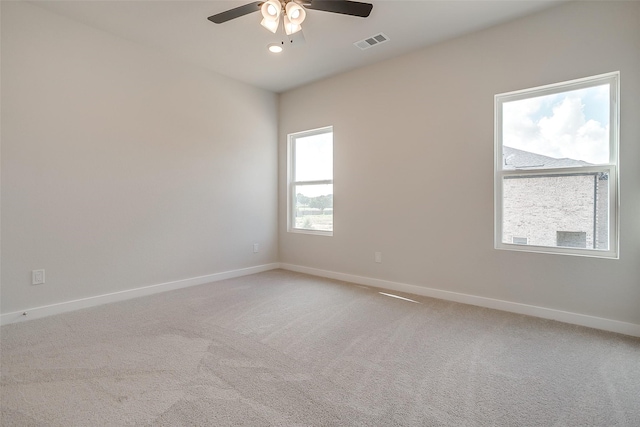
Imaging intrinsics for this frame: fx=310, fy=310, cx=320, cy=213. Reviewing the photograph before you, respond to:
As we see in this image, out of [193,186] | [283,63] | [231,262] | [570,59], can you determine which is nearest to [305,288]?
[231,262]

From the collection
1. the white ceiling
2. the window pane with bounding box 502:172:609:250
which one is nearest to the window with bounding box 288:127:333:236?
the white ceiling

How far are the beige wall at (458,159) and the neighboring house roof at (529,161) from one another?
16 centimetres

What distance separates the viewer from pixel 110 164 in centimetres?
323

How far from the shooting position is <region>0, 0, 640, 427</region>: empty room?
177cm

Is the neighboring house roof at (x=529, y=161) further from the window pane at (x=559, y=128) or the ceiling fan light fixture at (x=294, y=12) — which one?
the ceiling fan light fixture at (x=294, y=12)

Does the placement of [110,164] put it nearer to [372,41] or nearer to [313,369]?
[313,369]

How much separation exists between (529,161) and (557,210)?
1.68ft

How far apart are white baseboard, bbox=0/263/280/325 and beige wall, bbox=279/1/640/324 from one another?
1191 millimetres

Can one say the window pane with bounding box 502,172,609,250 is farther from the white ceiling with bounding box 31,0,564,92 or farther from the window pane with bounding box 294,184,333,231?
the window pane with bounding box 294,184,333,231

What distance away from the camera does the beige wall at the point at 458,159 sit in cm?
249

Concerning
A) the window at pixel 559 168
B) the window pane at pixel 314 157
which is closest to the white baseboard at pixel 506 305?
the window at pixel 559 168

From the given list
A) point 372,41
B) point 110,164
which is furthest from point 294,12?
point 110,164

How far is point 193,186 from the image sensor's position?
3.93 m

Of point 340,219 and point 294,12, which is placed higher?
point 294,12
